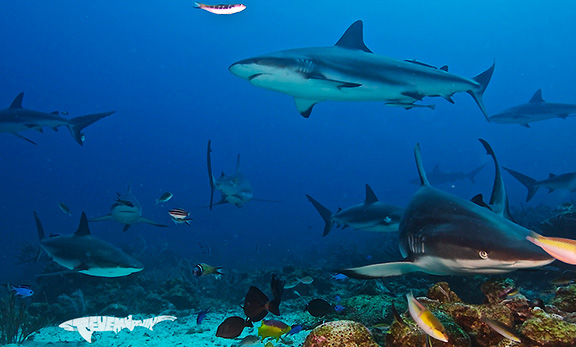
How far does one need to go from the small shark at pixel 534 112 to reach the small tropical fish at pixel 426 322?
15.3 meters

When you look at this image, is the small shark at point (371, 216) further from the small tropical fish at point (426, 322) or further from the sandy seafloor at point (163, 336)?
the small tropical fish at point (426, 322)

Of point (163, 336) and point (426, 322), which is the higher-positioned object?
point (426, 322)

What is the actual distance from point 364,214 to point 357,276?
6.46 m

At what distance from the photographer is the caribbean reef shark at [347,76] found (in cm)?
623

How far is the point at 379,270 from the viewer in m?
3.03

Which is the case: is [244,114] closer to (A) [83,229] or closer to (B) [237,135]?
Result: (B) [237,135]

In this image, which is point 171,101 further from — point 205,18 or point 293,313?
point 293,313

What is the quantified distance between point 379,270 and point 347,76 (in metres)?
4.47

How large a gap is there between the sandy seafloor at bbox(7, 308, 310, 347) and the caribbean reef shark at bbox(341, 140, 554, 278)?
2777mm

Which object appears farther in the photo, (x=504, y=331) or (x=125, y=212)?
(x=125, y=212)

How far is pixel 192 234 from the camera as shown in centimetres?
5406

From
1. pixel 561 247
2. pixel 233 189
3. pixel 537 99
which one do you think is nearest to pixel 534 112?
pixel 537 99

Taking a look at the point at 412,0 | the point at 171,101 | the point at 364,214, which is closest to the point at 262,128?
the point at 171,101

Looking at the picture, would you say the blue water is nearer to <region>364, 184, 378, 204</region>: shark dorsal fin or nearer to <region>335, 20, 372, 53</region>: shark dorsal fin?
<region>364, 184, 378, 204</region>: shark dorsal fin
